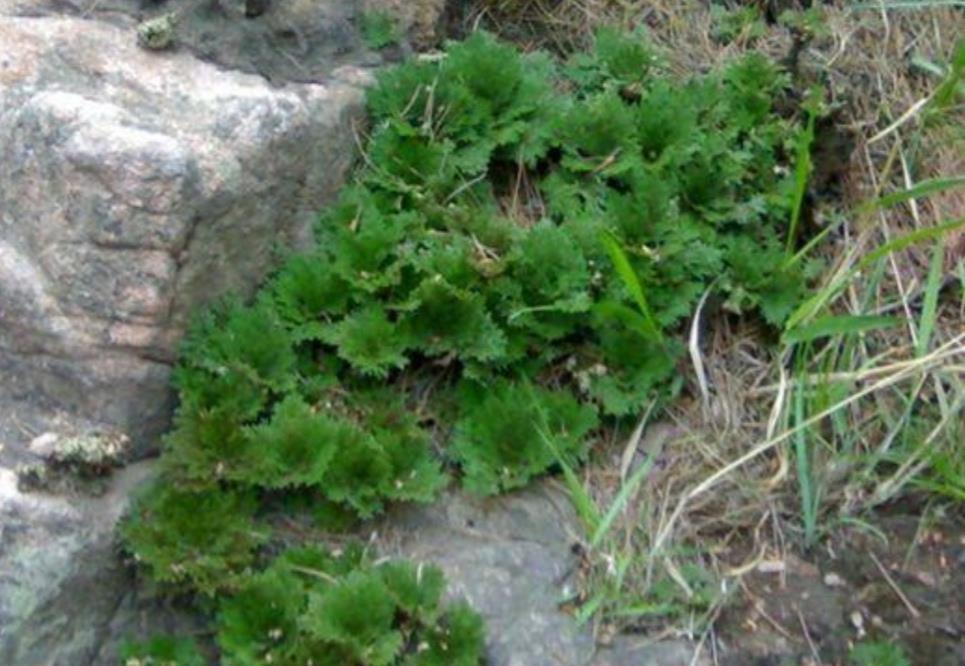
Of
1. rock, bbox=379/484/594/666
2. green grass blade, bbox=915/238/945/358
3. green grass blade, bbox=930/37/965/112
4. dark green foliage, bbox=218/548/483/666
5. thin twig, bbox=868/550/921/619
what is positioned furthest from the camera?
green grass blade, bbox=930/37/965/112

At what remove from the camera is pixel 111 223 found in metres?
3.81

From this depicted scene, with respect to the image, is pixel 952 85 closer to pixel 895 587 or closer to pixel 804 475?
pixel 804 475

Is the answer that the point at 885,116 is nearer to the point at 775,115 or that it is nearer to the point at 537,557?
the point at 775,115

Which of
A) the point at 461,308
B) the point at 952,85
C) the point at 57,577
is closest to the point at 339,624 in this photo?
the point at 57,577

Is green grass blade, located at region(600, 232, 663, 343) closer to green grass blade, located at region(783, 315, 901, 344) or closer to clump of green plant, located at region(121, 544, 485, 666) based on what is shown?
green grass blade, located at region(783, 315, 901, 344)

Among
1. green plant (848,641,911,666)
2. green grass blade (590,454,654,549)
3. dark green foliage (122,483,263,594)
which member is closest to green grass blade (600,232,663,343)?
green grass blade (590,454,654,549)

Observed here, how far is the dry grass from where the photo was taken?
3906 mm

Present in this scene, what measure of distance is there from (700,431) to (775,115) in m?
0.77

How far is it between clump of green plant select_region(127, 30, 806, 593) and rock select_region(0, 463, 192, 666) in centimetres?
10

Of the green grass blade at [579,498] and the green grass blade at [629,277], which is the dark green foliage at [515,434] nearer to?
the green grass blade at [579,498]

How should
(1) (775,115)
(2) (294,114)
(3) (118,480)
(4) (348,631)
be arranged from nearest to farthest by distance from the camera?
(4) (348,631) < (3) (118,480) < (2) (294,114) < (1) (775,115)

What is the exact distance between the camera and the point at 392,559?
3.76 meters

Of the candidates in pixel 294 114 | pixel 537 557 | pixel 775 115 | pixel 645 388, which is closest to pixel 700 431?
pixel 645 388

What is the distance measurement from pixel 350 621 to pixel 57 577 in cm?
55
